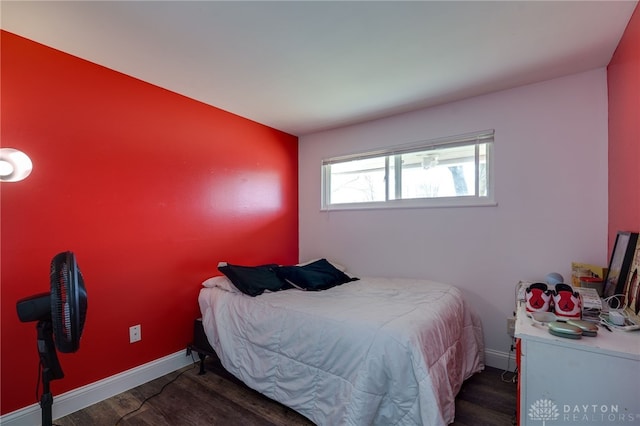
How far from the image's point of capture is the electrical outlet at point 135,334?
2205 millimetres

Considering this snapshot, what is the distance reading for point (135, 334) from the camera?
2.23m

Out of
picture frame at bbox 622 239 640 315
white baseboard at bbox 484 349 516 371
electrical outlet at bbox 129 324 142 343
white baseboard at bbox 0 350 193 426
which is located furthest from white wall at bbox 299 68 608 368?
electrical outlet at bbox 129 324 142 343

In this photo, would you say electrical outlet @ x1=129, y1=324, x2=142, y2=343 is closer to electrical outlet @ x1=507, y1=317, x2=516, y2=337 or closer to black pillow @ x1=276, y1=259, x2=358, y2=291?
black pillow @ x1=276, y1=259, x2=358, y2=291

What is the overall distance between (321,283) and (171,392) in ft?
4.37

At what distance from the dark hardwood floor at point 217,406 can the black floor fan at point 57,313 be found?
0.74 m

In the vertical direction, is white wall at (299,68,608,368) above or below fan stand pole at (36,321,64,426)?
above

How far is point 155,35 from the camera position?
5.71 ft

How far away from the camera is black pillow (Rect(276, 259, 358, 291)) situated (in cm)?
256

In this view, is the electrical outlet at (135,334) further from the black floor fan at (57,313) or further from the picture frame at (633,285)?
the picture frame at (633,285)

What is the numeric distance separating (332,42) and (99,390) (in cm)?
270

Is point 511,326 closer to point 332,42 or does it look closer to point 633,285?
point 633,285

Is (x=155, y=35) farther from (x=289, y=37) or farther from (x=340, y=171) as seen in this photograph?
(x=340, y=171)

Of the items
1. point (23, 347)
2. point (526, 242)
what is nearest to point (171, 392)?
point (23, 347)

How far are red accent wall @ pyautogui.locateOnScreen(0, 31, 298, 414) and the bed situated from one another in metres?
0.42
